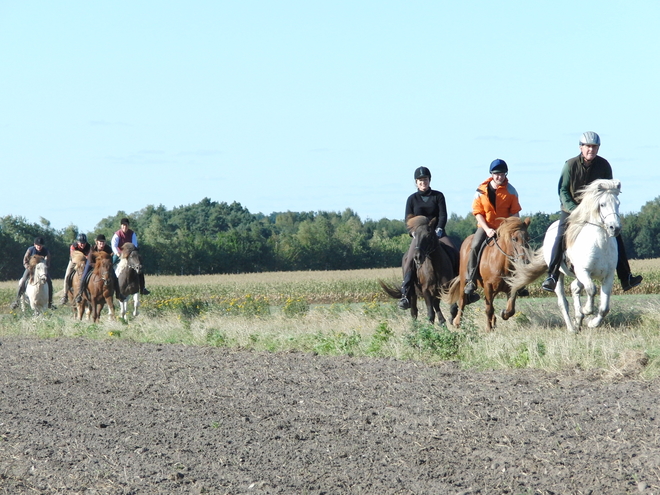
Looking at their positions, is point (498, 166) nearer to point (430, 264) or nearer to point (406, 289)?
point (430, 264)

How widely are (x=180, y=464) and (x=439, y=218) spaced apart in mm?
8239

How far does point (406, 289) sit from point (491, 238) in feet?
5.16

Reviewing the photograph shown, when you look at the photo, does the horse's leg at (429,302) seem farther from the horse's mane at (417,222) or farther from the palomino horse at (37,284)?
the palomino horse at (37,284)

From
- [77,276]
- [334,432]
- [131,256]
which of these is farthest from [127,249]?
[334,432]

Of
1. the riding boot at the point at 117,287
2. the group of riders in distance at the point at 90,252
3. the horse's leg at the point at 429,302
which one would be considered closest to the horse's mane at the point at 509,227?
the horse's leg at the point at 429,302

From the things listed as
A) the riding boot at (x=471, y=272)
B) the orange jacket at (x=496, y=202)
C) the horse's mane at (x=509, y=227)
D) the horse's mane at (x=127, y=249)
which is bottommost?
the riding boot at (x=471, y=272)

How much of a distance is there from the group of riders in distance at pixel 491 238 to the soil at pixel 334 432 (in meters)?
3.27

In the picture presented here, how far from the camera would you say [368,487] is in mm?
5160

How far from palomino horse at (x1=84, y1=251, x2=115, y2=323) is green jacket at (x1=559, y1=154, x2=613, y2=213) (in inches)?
434

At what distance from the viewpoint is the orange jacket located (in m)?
12.7

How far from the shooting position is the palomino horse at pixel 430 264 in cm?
1262

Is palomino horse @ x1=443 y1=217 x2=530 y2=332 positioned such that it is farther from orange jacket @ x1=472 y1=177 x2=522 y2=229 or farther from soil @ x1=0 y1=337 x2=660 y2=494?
soil @ x1=0 y1=337 x2=660 y2=494

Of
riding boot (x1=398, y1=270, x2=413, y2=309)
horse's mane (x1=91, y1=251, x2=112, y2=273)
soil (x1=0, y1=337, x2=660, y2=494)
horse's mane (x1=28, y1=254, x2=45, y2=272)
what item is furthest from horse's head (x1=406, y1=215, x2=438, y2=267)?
horse's mane (x1=28, y1=254, x2=45, y2=272)

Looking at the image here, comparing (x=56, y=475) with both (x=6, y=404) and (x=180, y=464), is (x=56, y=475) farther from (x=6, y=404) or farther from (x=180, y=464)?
(x=6, y=404)
